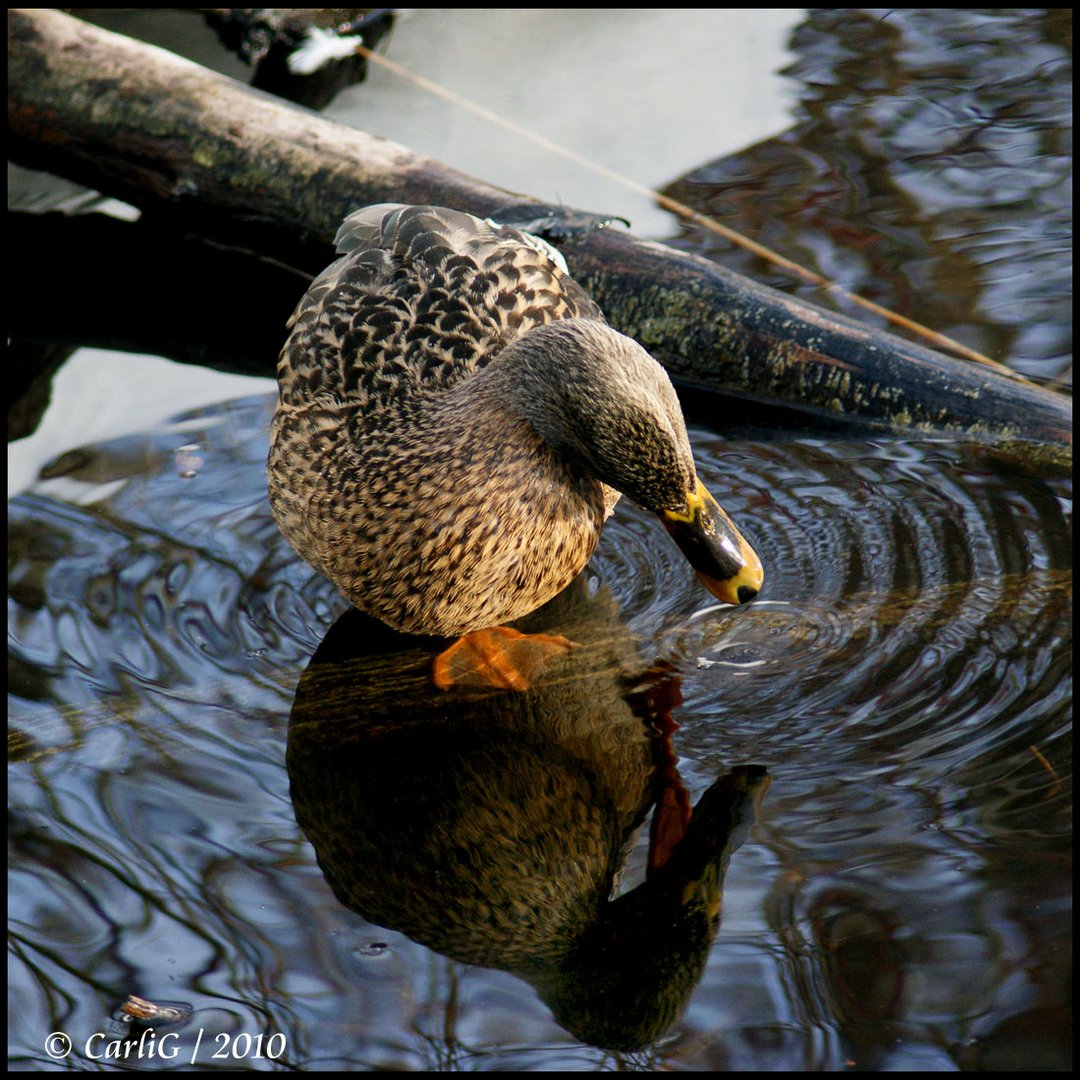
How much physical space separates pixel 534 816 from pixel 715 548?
0.79 m

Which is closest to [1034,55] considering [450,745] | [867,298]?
[867,298]

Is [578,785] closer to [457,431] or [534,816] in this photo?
[534,816]

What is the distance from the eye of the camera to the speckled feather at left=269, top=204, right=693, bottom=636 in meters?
3.36

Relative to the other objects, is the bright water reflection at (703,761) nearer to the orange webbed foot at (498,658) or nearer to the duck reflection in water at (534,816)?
the duck reflection in water at (534,816)

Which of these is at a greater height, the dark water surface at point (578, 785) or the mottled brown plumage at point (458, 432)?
the mottled brown plumage at point (458, 432)

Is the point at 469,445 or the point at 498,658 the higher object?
the point at 469,445

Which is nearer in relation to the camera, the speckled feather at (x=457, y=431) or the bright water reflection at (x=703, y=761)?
the bright water reflection at (x=703, y=761)

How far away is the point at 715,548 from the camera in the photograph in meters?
3.36

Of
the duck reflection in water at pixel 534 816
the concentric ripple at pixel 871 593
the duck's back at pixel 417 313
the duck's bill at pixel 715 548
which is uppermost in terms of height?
the duck's back at pixel 417 313

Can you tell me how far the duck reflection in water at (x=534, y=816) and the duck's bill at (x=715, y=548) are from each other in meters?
0.38

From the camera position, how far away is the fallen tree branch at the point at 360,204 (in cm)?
474

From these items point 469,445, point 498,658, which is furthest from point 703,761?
point 469,445

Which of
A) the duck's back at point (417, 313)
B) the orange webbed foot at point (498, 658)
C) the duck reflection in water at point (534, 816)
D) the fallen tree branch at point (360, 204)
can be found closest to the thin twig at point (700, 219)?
the fallen tree branch at point (360, 204)

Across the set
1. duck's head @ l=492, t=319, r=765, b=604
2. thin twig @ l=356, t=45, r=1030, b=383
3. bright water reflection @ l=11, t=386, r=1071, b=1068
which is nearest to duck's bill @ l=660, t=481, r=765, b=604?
duck's head @ l=492, t=319, r=765, b=604
